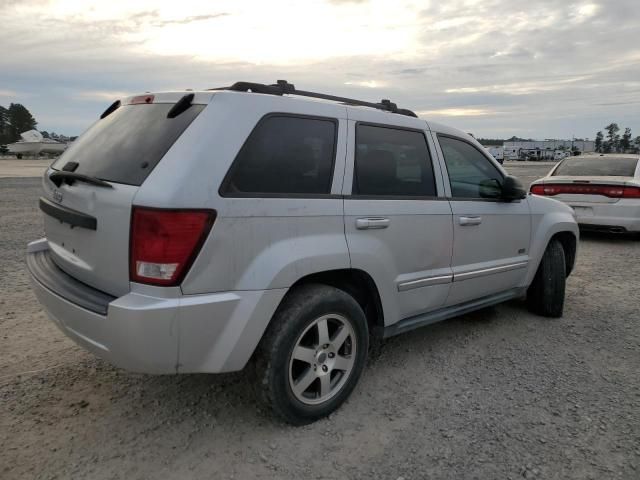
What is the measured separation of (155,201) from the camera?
2.26 m

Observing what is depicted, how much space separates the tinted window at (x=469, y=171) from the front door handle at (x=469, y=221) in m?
0.18

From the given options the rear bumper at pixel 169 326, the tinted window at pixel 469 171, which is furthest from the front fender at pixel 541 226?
the rear bumper at pixel 169 326

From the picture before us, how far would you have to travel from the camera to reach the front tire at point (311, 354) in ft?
8.63

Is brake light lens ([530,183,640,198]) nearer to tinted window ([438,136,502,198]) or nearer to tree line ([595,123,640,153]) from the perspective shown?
tinted window ([438,136,502,198])

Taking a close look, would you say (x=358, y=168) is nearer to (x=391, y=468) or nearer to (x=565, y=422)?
(x=391, y=468)

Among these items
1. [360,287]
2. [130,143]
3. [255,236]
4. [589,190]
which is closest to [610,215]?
[589,190]

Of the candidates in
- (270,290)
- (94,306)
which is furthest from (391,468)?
(94,306)

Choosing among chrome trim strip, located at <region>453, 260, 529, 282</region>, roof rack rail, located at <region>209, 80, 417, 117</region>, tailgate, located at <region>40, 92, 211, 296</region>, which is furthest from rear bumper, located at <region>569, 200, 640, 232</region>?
tailgate, located at <region>40, 92, 211, 296</region>

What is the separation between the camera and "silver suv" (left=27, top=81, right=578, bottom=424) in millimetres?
2311

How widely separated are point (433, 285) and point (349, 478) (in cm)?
152

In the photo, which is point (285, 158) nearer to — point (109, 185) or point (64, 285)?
point (109, 185)

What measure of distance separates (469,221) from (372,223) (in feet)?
3.47

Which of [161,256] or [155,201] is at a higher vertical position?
[155,201]

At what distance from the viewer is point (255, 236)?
2486 mm
